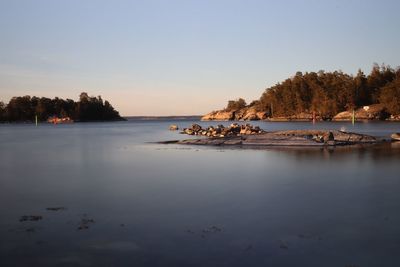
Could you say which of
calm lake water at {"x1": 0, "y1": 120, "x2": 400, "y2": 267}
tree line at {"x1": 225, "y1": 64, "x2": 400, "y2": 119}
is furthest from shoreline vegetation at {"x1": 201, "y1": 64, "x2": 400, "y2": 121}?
calm lake water at {"x1": 0, "y1": 120, "x2": 400, "y2": 267}

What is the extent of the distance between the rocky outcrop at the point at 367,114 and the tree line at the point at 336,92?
75.2 inches

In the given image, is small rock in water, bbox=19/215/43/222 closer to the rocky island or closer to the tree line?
the rocky island

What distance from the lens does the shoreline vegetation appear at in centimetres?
12962

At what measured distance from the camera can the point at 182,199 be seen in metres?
12.0

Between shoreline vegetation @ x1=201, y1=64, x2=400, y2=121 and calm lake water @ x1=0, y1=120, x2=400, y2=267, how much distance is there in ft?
394

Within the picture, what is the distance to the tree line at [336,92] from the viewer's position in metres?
132

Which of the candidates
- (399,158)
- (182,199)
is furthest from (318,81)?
(182,199)

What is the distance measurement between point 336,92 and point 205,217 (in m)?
149

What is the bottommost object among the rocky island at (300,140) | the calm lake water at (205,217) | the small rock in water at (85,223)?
the calm lake water at (205,217)

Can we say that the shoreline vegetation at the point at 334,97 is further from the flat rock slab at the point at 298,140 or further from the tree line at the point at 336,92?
the flat rock slab at the point at 298,140

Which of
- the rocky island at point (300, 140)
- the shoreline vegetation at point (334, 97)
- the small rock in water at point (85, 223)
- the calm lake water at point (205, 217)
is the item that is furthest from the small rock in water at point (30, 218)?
the shoreline vegetation at point (334, 97)

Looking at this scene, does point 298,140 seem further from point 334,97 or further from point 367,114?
point 334,97

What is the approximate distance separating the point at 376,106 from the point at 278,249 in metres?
138

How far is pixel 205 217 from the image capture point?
9.77m
